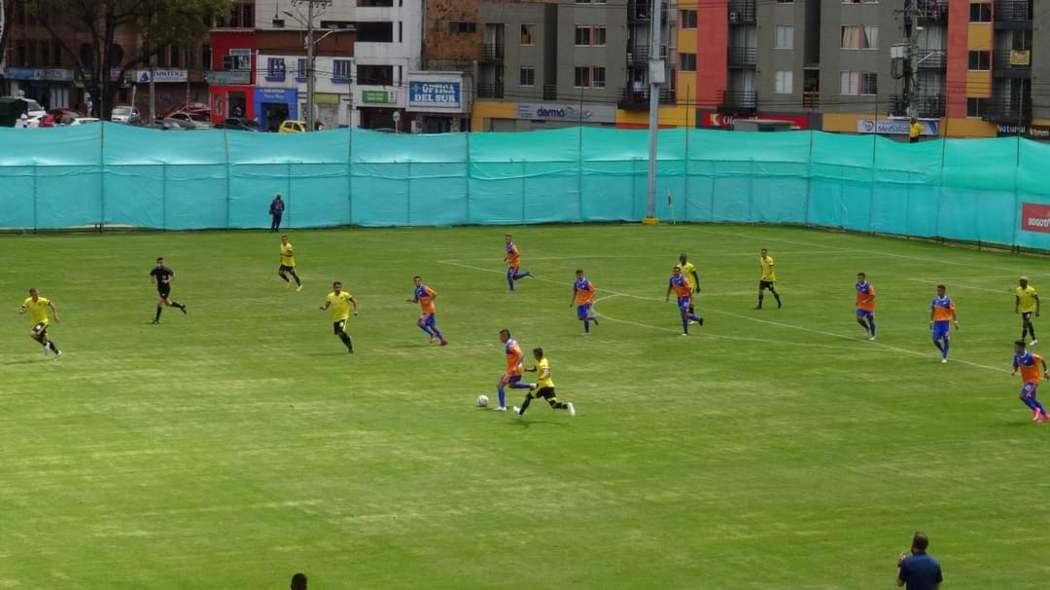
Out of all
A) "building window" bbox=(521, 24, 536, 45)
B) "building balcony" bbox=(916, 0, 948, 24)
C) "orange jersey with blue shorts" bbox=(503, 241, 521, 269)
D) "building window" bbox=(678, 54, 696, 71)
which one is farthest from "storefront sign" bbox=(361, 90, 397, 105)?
"orange jersey with blue shorts" bbox=(503, 241, 521, 269)

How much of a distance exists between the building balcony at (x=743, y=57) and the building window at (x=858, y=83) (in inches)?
294

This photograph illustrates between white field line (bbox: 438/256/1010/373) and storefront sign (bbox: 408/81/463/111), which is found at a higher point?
storefront sign (bbox: 408/81/463/111)

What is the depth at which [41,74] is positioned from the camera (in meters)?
170

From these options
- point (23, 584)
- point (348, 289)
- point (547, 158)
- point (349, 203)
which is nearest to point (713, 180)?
point (547, 158)

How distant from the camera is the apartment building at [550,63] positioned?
135 m

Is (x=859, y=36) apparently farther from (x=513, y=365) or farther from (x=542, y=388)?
(x=542, y=388)

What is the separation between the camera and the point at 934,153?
81.8 m

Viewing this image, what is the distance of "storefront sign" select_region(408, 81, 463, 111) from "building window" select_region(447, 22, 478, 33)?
19.8 feet

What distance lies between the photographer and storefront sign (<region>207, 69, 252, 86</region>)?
155 m

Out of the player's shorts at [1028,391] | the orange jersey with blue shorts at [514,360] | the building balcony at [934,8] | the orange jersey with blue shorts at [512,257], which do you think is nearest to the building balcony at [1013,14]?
A: the building balcony at [934,8]

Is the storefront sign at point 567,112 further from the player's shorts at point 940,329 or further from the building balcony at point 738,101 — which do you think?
the player's shorts at point 940,329

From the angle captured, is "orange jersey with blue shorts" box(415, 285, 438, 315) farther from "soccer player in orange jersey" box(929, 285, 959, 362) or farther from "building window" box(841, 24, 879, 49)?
"building window" box(841, 24, 879, 49)

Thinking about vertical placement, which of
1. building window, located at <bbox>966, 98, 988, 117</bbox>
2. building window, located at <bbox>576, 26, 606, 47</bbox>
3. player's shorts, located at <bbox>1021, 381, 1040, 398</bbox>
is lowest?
player's shorts, located at <bbox>1021, 381, 1040, 398</bbox>

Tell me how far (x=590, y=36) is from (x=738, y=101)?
1498 cm
